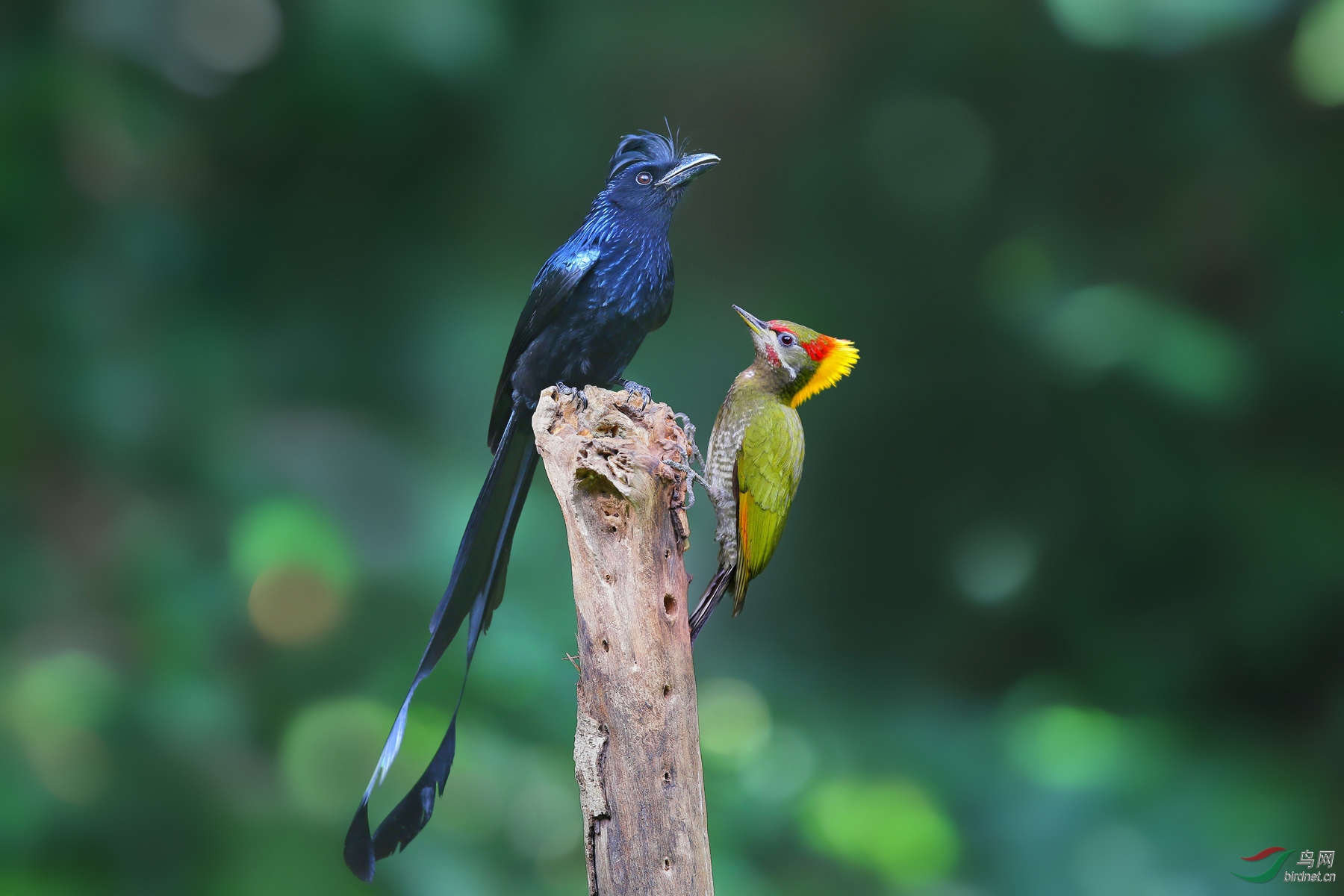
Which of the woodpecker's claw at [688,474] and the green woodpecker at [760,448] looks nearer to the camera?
the woodpecker's claw at [688,474]

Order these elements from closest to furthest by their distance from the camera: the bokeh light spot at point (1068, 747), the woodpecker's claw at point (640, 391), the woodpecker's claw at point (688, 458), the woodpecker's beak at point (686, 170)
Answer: the woodpecker's claw at point (688, 458) < the woodpecker's claw at point (640, 391) < the woodpecker's beak at point (686, 170) < the bokeh light spot at point (1068, 747)

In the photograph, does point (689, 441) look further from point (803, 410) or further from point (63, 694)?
point (63, 694)

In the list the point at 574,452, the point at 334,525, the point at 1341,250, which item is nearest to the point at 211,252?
the point at 334,525

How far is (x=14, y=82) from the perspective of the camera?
3197 millimetres

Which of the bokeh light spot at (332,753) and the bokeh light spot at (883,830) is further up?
the bokeh light spot at (332,753)

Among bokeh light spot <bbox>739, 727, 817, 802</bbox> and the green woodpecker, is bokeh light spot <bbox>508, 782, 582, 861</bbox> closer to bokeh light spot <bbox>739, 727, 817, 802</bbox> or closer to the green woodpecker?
bokeh light spot <bbox>739, 727, 817, 802</bbox>

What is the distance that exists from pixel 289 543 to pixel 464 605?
1.41 m

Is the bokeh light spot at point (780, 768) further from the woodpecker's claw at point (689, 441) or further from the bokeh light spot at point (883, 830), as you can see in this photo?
the woodpecker's claw at point (689, 441)

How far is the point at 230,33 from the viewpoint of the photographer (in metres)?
3.33

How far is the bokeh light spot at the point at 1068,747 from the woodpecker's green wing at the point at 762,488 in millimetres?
1742

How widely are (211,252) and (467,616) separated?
6.18 ft

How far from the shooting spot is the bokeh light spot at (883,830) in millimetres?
3309

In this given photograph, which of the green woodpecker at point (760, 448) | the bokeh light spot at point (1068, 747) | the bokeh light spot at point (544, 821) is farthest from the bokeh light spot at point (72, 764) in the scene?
the bokeh light spot at point (1068, 747)
